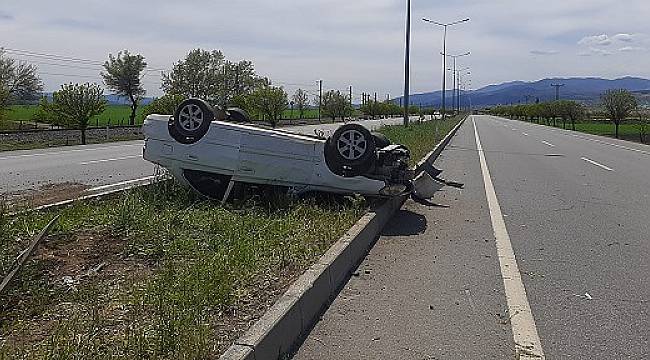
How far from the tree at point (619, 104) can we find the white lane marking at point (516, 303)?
152ft

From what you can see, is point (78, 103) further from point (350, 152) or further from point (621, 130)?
point (621, 130)

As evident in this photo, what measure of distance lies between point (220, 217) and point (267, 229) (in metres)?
0.87

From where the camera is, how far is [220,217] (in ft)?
27.1

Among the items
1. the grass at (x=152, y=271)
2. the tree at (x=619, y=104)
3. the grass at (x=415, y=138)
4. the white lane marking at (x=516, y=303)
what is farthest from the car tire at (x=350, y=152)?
the tree at (x=619, y=104)

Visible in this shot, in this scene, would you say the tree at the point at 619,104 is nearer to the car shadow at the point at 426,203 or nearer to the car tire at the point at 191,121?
the car shadow at the point at 426,203

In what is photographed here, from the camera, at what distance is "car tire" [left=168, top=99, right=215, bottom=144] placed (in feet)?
31.2

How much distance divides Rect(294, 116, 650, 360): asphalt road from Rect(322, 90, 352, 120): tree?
77641 millimetres

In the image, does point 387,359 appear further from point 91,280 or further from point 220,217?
point 220,217

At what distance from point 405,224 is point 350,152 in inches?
49.6

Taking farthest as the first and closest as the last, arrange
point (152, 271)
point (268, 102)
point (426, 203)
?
1. point (268, 102)
2. point (426, 203)
3. point (152, 271)

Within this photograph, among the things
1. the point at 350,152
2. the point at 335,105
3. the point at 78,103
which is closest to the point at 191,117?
the point at 350,152

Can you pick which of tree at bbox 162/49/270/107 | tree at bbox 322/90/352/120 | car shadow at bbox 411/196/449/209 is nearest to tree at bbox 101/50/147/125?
tree at bbox 162/49/270/107

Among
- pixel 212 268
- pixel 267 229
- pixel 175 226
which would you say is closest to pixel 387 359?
pixel 212 268

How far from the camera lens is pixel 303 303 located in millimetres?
5020
